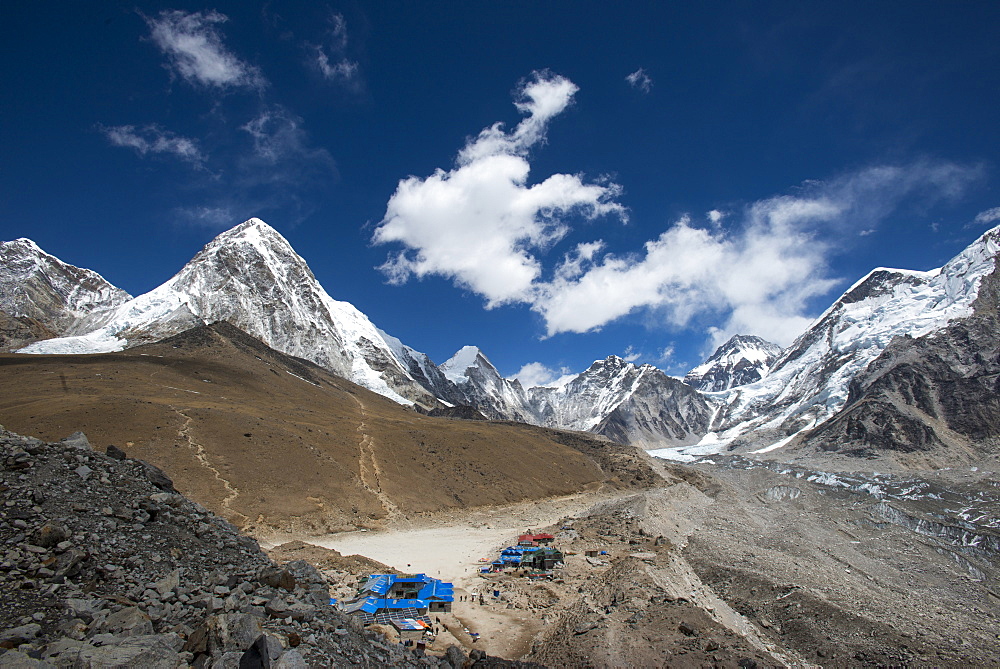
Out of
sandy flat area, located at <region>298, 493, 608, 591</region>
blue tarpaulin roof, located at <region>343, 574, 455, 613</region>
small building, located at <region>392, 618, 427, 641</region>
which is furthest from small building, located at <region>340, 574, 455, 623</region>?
sandy flat area, located at <region>298, 493, 608, 591</region>

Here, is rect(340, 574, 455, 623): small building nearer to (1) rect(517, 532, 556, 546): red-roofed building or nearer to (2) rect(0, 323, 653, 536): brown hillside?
(1) rect(517, 532, 556, 546): red-roofed building

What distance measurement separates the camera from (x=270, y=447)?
5122 cm

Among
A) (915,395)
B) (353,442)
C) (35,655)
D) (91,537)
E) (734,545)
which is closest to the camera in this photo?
(35,655)

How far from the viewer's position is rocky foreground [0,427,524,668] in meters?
9.05

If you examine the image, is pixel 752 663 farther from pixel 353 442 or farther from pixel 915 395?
pixel 915 395

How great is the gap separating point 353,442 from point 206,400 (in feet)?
71.5

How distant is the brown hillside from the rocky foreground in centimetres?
2819

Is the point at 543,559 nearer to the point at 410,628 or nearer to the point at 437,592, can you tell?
the point at 437,592

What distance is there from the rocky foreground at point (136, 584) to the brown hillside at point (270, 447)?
2819 cm

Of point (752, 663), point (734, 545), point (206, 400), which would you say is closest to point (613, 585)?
point (752, 663)

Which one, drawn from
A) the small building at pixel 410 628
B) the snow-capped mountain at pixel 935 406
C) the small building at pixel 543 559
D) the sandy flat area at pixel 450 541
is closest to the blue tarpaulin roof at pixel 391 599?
the small building at pixel 410 628

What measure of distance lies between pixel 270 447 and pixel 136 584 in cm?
4363

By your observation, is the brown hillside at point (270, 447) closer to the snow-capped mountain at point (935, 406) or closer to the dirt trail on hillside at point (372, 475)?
the dirt trail on hillside at point (372, 475)

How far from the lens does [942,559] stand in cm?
4619
